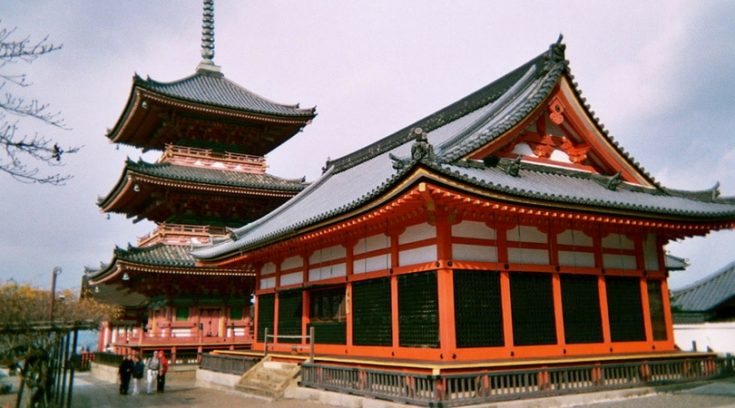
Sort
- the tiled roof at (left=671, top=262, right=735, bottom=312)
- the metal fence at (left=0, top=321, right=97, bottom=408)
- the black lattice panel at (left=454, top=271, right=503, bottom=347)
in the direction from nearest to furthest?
the metal fence at (left=0, top=321, right=97, bottom=408), the black lattice panel at (left=454, top=271, right=503, bottom=347), the tiled roof at (left=671, top=262, right=735, bottom=312)

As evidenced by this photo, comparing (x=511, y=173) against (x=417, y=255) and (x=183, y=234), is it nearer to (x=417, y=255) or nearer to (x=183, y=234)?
(x=417, y=255)

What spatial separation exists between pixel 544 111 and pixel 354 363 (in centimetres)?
883

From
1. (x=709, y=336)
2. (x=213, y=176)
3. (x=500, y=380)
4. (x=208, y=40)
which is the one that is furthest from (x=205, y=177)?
(x=709, y=336)

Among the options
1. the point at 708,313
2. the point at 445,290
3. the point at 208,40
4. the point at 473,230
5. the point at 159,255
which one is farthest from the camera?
the point at 208,40

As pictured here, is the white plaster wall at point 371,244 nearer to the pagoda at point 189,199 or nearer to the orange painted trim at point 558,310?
the orange painted trim at point 558,310

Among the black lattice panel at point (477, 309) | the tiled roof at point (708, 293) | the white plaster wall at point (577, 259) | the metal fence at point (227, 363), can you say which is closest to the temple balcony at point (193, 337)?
the metal fence at point (227, 363)

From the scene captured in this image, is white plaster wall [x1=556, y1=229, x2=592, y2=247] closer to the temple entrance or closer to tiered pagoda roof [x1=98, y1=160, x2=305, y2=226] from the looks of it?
tiered pagoda roof [x1=98, y1=160, x2=305, y2=226]

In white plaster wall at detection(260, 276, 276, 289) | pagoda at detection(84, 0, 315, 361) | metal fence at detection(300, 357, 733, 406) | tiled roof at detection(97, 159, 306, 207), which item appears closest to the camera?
metal fence at detection(300, 357, 733, 406)

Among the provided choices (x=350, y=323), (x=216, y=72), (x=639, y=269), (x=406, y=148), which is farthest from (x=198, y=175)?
(x=639, y=269)

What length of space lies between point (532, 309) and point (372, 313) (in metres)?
4.23

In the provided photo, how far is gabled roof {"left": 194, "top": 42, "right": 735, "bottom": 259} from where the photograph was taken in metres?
13.0

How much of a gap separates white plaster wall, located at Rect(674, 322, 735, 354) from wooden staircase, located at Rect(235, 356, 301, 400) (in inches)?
743

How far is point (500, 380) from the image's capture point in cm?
1288

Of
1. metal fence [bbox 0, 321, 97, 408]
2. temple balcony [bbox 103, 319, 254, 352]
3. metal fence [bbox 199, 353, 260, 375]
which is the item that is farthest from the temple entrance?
metal fence [bbox 0, 321, 97, 408]
